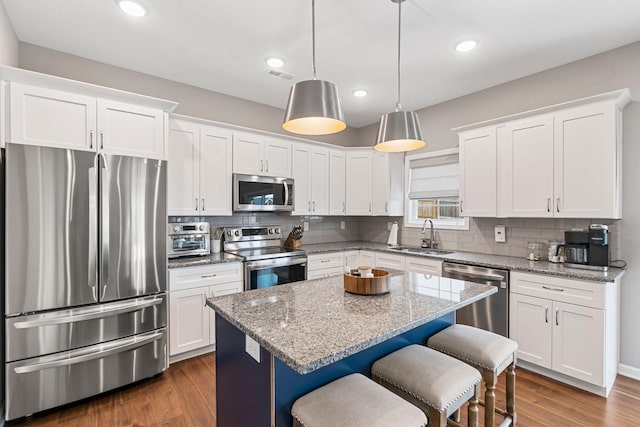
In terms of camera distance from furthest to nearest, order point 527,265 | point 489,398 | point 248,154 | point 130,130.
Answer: point 248,154 → point 527,265 → point 130,130 → point 489,398

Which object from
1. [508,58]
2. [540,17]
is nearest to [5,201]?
[540,17]

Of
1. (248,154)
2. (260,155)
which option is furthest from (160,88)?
(260,155)

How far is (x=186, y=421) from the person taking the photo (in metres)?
2.12

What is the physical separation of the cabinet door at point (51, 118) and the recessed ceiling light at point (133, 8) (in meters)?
0.70

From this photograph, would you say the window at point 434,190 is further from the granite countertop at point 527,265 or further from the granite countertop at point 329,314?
the granite countertop at point 329,314

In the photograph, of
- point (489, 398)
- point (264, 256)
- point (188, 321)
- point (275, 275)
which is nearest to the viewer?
point (489, 398)

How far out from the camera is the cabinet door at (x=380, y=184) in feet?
14.3

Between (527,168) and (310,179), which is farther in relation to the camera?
(310,179)

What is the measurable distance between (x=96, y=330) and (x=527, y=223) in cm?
402

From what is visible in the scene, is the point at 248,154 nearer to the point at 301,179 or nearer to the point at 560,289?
the point at 301,179

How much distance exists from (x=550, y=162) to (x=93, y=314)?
3.99 meters

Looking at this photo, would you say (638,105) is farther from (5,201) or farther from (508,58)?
(5,201)

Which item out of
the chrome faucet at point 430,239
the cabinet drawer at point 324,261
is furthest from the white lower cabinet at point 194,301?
the chrome faucet at point 430,239

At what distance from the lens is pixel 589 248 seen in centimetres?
265
